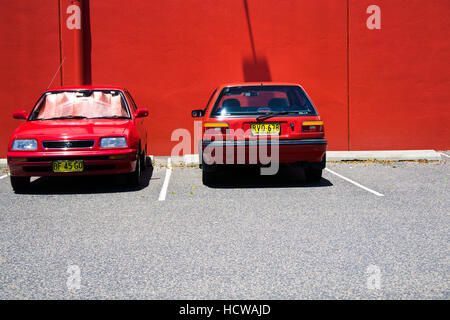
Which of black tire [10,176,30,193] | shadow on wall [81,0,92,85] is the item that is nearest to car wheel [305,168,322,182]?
→ black tire [10,176,30,193]

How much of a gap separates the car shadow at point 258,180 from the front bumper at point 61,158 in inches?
60.5

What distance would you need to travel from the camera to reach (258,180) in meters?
8.16

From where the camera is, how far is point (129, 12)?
11.3m

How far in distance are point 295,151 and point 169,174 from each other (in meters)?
2.88

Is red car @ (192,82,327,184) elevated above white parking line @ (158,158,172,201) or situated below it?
above

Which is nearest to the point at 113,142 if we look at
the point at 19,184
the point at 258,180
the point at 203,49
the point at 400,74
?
the point at 19,184

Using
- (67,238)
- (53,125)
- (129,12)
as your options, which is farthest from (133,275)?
(129,12)

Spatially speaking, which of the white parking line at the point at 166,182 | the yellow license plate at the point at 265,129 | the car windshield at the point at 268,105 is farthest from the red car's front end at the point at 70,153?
the yellow license plate at the point at 265,129

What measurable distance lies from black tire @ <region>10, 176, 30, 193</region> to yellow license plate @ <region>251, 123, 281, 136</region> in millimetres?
3455

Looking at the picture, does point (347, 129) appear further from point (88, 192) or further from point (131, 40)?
point (88, 192)

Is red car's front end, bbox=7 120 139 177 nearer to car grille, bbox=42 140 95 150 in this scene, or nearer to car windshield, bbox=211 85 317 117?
car grille, bbox=42 140 95 150

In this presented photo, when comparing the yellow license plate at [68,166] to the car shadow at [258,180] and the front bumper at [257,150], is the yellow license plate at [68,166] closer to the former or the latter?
the front bumper at [257,150]

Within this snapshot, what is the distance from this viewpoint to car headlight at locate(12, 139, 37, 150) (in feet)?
22.6

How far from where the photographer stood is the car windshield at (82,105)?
7.96 m
